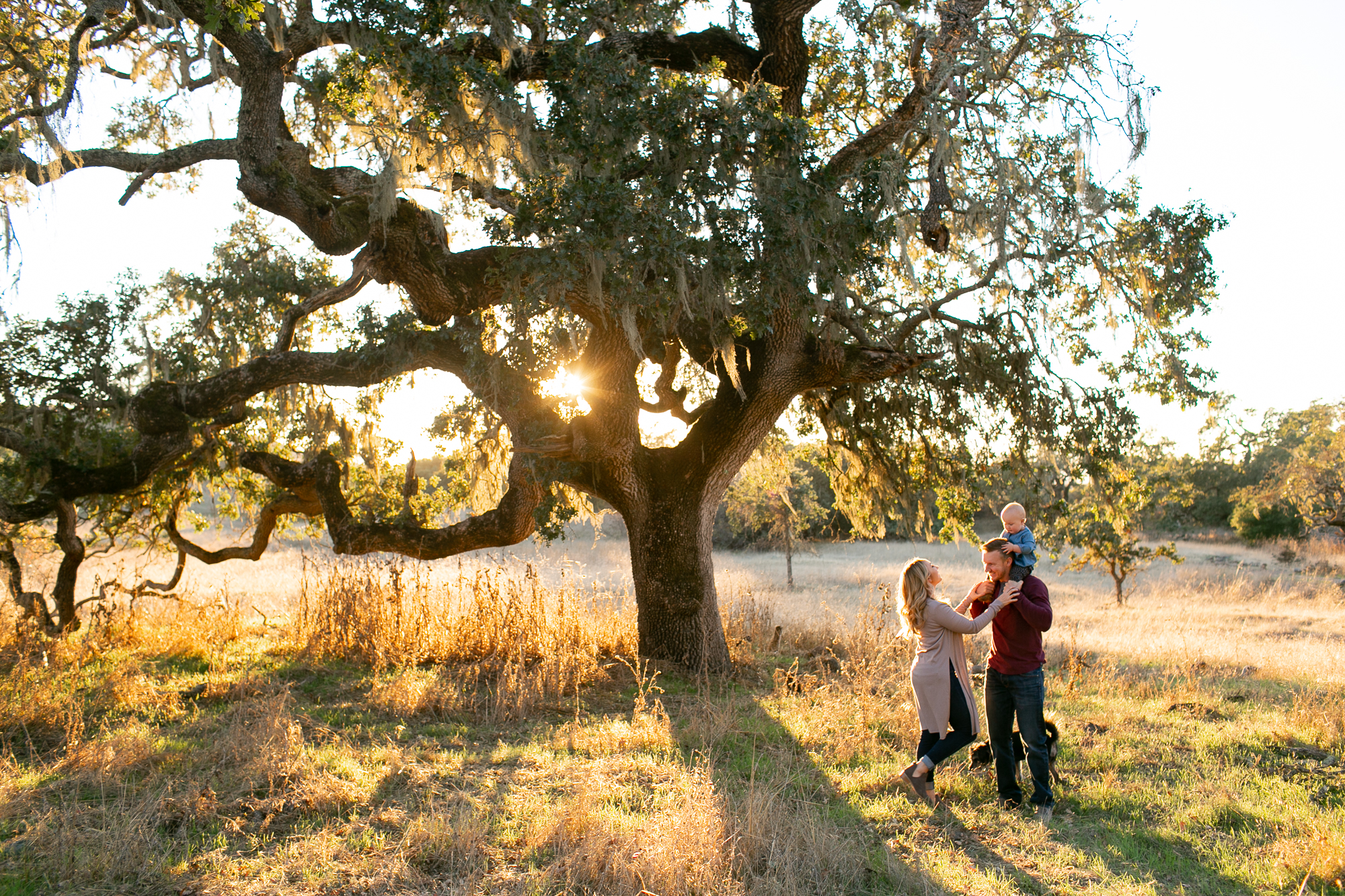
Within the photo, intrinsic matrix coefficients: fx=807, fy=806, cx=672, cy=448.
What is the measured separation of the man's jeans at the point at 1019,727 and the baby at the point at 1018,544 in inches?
24.5

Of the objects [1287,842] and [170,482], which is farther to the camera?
[170,482]

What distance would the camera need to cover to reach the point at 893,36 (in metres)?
8.78

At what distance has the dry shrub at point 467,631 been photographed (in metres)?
8.12

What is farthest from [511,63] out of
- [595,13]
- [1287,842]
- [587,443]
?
[1287,842]

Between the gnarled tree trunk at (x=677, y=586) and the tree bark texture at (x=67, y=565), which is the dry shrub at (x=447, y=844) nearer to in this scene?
the gnarled tree trunk at (x=677, y=586)

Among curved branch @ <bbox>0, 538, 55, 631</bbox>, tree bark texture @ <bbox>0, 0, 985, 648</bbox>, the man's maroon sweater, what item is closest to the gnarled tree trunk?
tree bark texture @ <bbox>0, 0, 985, 648</bbox>

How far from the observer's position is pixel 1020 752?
5445 mm

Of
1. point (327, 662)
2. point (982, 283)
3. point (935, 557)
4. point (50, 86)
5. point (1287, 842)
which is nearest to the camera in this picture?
point (1287, 842)

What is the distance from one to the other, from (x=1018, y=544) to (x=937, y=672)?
95 cm

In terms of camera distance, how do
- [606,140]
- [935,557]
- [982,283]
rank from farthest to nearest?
[935,557] → [982,283] → [606,140]

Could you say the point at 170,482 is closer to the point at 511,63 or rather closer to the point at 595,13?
the point at 511,63

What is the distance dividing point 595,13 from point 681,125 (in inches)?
65.8

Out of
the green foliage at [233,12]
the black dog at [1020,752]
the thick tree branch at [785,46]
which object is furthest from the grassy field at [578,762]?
the thick tree branch at [785,46]

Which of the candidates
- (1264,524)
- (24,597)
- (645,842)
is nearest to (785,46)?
(645,842)
